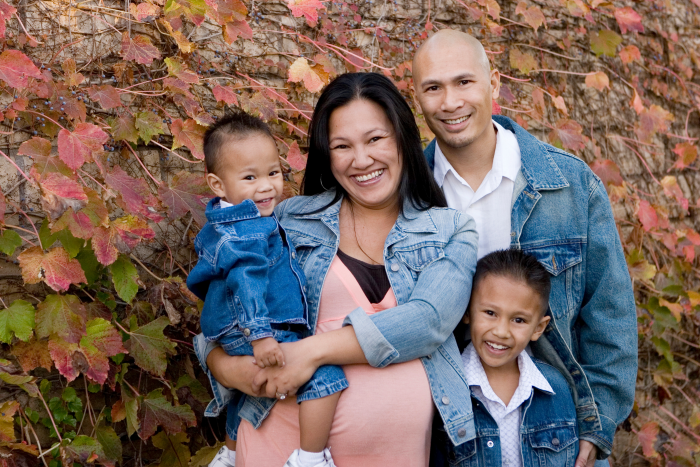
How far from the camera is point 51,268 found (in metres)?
1.90

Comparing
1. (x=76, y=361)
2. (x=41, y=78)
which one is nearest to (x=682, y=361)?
(x=76, y=361)

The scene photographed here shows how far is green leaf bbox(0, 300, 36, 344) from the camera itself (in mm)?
1918

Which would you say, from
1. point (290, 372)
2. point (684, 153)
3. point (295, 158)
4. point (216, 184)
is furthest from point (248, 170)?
point (684, 153)

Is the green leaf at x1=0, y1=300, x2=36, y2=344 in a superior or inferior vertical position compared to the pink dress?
superior

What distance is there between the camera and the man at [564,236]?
6.68 feet

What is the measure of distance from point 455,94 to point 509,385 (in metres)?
0.98

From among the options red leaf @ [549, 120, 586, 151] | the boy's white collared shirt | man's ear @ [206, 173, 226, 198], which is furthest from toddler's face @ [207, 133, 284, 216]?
red leaf @ [549, 120, 586, 151]

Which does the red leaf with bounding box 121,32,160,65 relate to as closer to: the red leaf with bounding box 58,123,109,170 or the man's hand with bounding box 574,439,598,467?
the red leaf with bounding box 58,123,109,170

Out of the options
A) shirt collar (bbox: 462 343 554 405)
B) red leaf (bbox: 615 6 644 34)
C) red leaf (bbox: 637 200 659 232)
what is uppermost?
red leaf (bbox: 615 6 644 34)

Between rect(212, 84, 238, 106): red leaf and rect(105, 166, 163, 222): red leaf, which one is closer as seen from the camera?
rect(105, 166, 163, 222): red leaf

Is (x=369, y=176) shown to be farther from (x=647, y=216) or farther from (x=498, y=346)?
(x=647, y=216)

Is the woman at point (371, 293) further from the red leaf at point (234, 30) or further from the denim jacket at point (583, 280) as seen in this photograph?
the red leaf at point (234, 30)

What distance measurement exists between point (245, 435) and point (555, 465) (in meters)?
0.93

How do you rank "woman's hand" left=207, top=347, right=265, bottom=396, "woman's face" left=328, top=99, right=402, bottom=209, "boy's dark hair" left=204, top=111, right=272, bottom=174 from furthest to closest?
"woman's face" left=328, top=99, right=402, bottom=209 < "boy's dark hair" left=204, top=111, right=272, bottom=174 < "woman's hand" left=207, top=347, right=265, bottom=396
